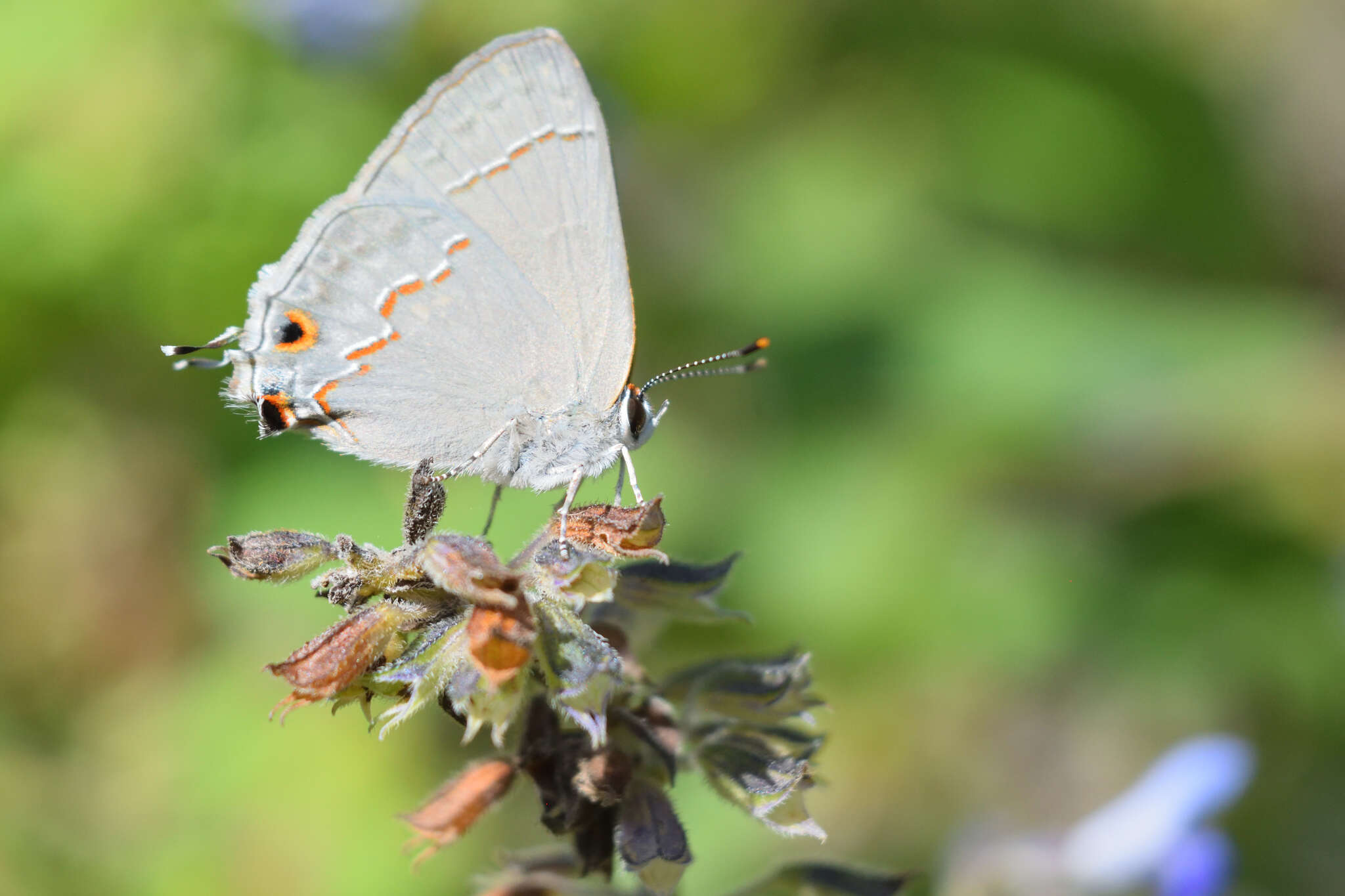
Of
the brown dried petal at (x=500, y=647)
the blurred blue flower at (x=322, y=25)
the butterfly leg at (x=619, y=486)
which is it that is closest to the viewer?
the brown dried petal at (x=500, y=647)

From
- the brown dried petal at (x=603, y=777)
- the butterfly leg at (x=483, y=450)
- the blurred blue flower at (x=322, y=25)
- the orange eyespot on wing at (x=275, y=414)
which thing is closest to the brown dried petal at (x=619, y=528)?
the brown dried petal at (x=603, y=777)

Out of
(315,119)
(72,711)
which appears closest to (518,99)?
(315,119)

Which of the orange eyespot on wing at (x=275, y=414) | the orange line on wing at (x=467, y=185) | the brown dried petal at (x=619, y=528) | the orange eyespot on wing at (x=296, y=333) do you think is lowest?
the brown dried petal at (x=619, y=528)

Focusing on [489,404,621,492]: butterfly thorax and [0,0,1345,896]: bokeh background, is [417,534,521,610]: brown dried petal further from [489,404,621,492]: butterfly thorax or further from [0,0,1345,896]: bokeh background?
[0,0,1345,896]: bokeh background

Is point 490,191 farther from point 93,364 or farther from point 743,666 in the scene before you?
point 93,364

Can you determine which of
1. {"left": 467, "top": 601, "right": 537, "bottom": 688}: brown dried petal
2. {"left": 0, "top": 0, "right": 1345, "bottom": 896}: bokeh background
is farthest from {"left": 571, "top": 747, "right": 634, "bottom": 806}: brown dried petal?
{"left": 0, "top": 0, "right": 1345, "bottom": 896}: bokeh background

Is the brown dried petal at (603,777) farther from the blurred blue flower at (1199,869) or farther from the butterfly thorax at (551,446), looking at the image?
the blurred blue flower at (1199,869)
